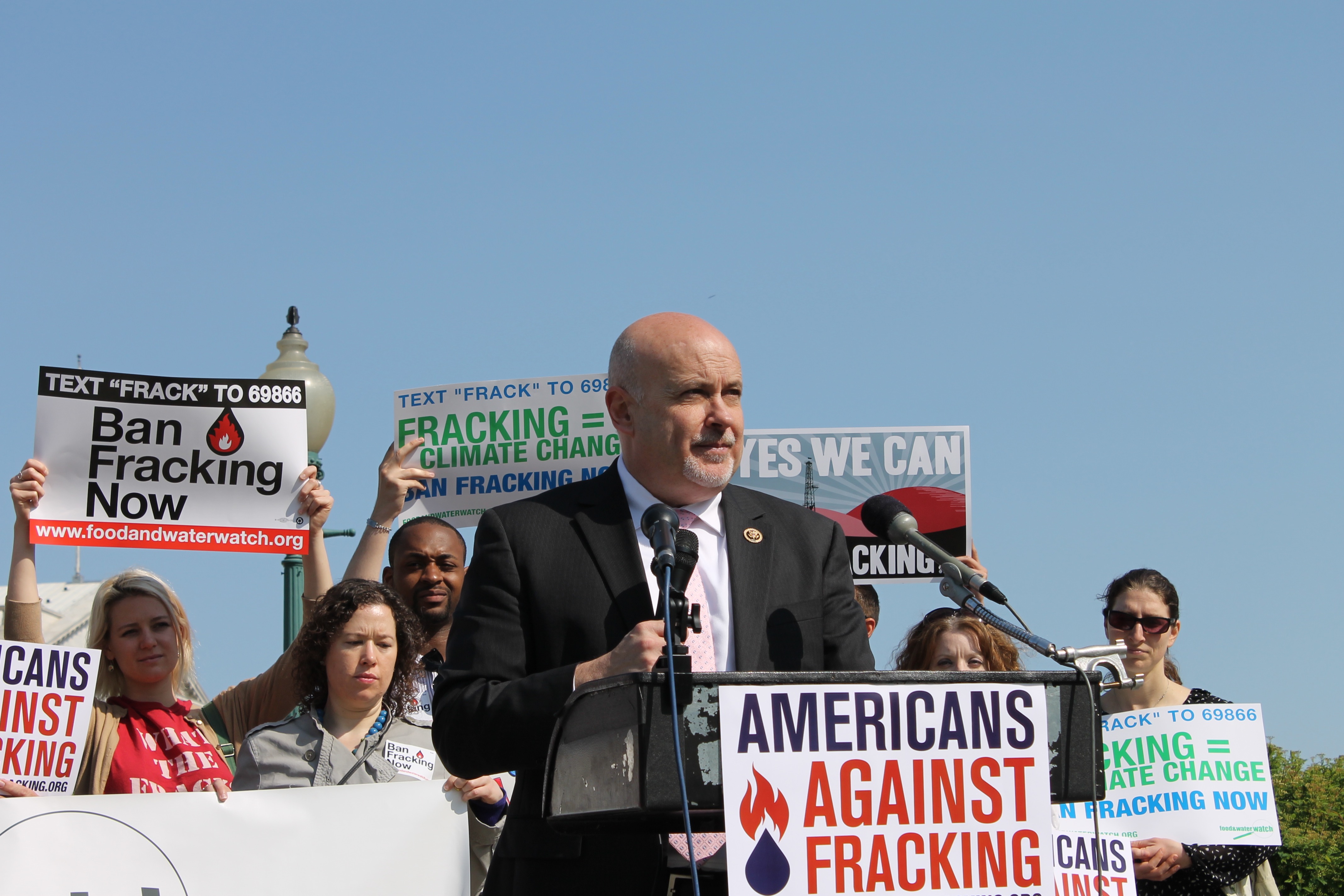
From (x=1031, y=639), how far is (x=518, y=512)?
3.67 ft

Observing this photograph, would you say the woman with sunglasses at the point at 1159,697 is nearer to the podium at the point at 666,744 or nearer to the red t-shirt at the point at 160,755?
the podium at the point at 666,744

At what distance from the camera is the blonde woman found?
5.05 meters

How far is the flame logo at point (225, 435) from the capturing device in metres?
6.68

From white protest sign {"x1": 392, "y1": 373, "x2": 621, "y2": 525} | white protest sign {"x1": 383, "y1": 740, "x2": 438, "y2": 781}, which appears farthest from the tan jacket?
white protest sign {"x1": 392, "y1": 373, "x2": 621, "y2": 525}

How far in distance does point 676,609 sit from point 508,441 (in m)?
5.73

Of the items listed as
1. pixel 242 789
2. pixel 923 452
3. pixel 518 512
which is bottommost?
pixel 242 789

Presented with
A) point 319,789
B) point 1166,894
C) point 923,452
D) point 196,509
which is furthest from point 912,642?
point 196,509

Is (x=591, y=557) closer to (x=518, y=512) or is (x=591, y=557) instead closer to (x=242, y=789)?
(x=518, y=512)

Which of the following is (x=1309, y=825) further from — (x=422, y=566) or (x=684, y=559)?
(x=684, y=559)

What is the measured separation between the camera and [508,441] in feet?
26.3

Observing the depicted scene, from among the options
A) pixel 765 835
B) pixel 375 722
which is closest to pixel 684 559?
pixel 765 835

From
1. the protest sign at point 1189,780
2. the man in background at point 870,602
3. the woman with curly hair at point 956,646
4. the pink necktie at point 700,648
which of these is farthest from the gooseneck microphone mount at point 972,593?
the man in background at point 870,602

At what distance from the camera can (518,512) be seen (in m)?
3.12

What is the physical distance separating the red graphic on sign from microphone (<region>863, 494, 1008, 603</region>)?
741 millimetres
